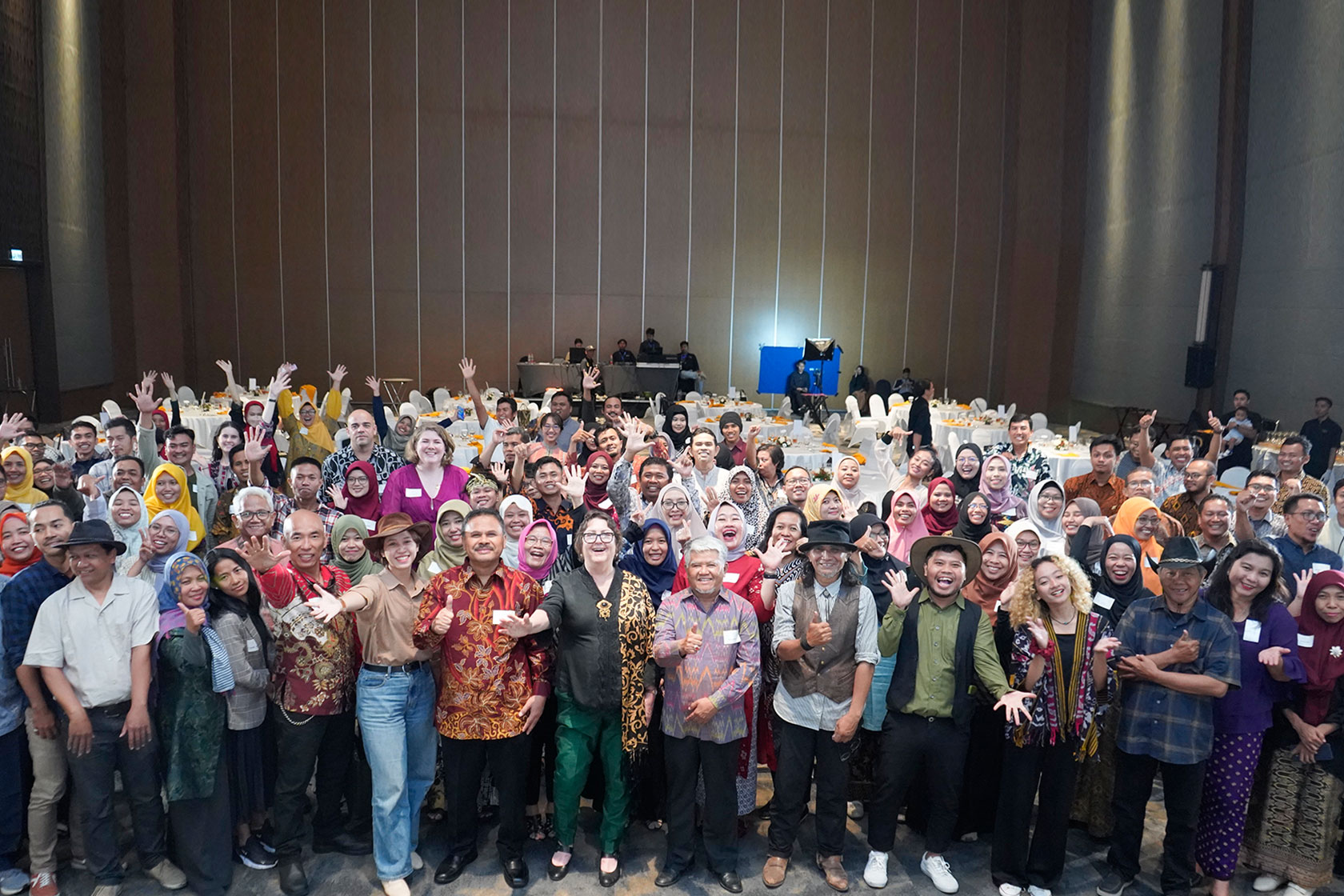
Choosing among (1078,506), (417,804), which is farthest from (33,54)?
(1078,506)

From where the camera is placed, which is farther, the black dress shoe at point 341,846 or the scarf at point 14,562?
the black dress shoe at point 341,846

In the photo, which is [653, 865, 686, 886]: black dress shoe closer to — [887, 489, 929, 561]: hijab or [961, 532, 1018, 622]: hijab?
[961, 532, 1018, 622]: hijab

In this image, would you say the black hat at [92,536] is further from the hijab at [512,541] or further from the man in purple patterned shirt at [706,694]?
the man in purple patterned shirt at [706,694]

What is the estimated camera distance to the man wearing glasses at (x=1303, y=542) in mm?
4258

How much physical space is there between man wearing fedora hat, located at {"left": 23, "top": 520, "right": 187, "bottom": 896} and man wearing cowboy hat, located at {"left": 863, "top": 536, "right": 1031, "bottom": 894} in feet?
9.23

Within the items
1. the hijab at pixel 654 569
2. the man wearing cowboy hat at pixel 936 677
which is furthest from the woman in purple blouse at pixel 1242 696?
the hijab at pixel 654 569

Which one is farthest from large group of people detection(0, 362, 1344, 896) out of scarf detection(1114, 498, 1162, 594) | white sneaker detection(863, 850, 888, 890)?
scarf detection(1114, 498, 1162, 594)

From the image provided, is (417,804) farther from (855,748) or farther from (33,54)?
(33,54)

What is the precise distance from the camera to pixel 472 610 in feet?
11.6

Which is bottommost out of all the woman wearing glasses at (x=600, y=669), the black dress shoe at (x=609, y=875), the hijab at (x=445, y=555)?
the black dress shoe at (x=609, y=875)

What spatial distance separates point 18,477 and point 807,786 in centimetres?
454

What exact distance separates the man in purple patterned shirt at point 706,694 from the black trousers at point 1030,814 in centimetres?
107

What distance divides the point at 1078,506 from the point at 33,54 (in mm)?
14675

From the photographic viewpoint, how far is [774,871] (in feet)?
12.4
